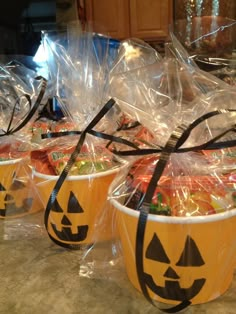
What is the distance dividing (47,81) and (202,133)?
1.31 feet

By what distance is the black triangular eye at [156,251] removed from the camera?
0.43 m

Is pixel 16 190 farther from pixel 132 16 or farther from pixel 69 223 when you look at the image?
pixel 132 16

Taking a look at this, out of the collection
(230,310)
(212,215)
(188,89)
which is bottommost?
(230,310)

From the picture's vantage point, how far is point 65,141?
0.64 metres

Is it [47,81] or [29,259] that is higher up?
[47,81]

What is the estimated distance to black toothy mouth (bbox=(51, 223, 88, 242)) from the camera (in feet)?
1.91

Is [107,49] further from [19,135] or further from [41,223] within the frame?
[41,223]

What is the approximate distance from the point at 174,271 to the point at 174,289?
3 cm

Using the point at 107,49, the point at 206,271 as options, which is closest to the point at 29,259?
the point at 206,271

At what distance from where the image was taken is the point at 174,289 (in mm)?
452

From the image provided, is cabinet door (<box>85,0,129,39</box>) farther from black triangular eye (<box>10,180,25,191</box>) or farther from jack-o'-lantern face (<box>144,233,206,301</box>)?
jack-o'-lantern face (<box>144,233,206,301</box>)

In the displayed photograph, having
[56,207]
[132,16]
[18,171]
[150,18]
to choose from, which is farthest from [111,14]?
[56,207]

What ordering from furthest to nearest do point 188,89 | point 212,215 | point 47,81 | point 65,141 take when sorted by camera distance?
point 47,81 < point 65,141 < point 188,89 < point 212,215

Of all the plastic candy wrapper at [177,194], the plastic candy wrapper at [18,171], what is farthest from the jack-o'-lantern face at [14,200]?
the plastic candy wrapper at [177,194]
